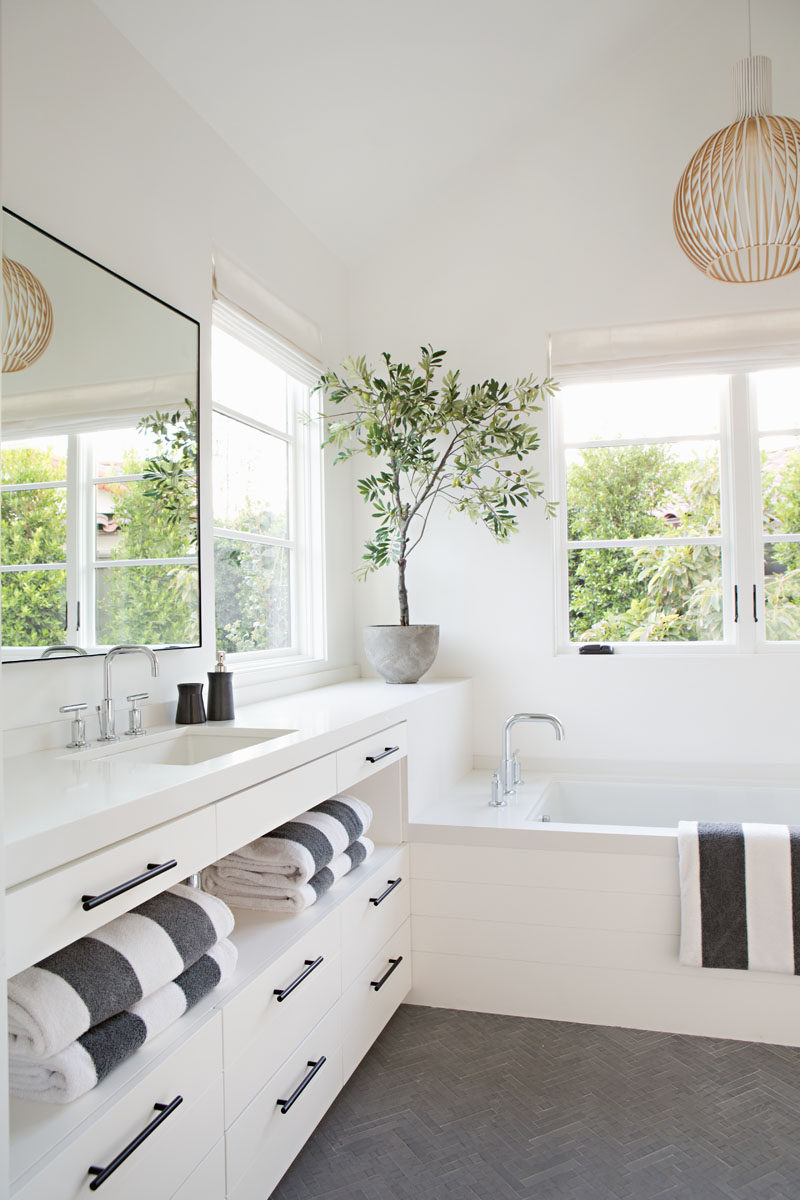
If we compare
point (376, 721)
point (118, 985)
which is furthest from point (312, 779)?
point (118, 985)

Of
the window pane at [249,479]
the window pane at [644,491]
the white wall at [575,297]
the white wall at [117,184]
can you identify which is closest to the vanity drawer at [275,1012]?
the white wall at [117,184]

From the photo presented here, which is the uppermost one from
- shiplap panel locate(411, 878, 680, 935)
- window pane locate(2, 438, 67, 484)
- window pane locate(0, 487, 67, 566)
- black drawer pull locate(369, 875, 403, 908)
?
window pane locate(2, 438, 67, 484)

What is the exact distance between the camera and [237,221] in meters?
2.72

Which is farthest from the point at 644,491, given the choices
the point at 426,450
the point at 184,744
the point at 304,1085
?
the point at 304,1085

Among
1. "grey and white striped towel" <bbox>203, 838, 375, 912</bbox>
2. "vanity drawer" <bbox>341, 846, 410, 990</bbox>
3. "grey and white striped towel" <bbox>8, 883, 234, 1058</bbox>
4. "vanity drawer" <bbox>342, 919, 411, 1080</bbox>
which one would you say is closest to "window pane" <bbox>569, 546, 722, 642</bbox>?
"vanity drawer" <bbox>341, 846, 410, 990</bbox>

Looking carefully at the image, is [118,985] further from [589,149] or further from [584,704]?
[589,149]

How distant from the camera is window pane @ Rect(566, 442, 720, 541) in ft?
11.1

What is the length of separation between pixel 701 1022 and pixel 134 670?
1807 millimetres

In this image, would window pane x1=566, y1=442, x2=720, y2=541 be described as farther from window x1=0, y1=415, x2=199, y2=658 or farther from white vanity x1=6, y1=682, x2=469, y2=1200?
window x1=0, y1=415, x2=199, y2=658

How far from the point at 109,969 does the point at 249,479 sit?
1976mm

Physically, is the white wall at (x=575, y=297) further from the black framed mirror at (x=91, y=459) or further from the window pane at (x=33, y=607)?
the window pane at (x=33, y=607)

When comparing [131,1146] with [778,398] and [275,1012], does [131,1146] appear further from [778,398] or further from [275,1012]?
[778,398]

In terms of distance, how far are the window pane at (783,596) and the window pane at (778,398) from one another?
47 centimetres

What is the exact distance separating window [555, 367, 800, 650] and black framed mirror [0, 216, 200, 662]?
172cm
